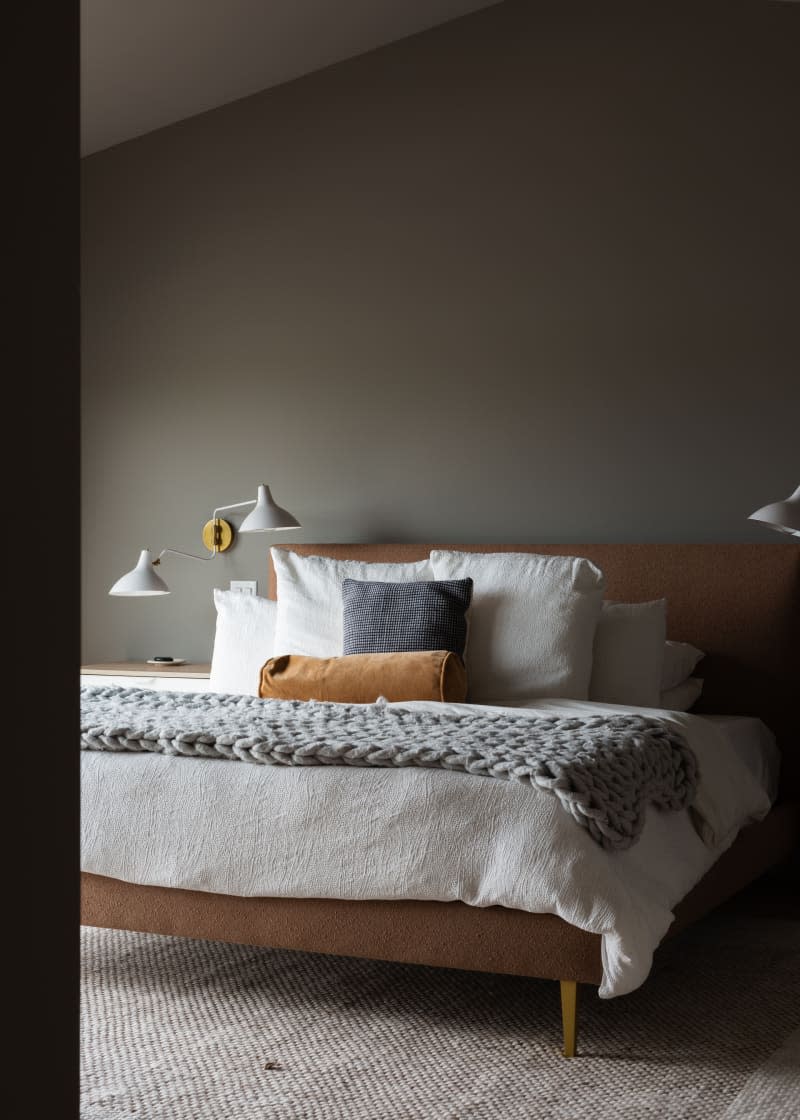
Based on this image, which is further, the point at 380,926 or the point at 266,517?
the point at 266,517

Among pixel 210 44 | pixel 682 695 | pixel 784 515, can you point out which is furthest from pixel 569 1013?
pixel 210 44

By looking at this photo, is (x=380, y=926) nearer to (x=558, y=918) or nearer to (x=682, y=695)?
(x=558, y=918)

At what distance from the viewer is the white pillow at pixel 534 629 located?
3555 mm

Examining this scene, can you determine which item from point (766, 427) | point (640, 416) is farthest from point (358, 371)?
point (766, 427)

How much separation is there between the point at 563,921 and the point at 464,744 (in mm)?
421

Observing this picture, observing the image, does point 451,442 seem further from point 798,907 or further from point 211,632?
point 798,907

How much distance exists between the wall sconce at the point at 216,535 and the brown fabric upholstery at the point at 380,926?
1.96 m

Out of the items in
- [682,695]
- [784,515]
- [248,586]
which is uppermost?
[784,515]

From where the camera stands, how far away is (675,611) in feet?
13.1

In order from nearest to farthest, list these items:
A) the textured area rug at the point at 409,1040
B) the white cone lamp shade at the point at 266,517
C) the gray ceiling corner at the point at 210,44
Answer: the textured area rug at the point at 409,1040 < the gray ceiling corner at the point at 210,44 < the white cone lamp shade at the point at 266,517

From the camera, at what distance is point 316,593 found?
13.3ft

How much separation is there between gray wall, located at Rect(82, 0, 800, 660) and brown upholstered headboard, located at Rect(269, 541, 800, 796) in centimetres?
18

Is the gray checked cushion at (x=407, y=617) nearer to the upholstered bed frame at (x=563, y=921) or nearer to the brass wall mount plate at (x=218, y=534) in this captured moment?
the upholstered bed frame at (x=563, y=921)

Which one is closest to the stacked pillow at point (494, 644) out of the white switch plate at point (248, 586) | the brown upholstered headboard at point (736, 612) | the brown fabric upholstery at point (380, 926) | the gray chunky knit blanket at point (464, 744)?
the brown upholstered headboard at point (736, 612)
